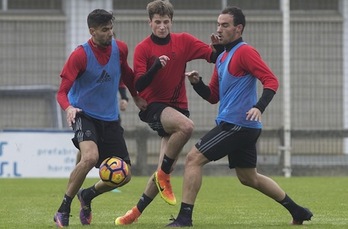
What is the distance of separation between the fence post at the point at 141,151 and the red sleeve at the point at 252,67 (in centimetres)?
1009

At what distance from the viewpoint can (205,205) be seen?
13.5m

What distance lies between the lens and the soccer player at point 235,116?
10.3 m

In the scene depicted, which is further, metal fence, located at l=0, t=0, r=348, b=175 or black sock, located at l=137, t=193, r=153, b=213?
metal fence, located at l=0, t=0, r=348, b=175

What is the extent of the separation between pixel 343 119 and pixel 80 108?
11.5m

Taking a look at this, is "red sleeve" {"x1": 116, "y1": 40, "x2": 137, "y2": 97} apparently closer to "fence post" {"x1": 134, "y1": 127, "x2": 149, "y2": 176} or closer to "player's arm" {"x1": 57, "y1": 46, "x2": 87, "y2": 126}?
"player's arm" {"x1": 57, "y1": 46, "x2": 87, "y2": 126}

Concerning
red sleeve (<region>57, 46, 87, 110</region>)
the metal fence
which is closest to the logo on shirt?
red sleeve (<region>57, 46, 87, 110</region>)

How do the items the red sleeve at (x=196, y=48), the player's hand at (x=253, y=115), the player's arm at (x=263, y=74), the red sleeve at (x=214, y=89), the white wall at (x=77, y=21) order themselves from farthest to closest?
the white wall at (x=77, y=21) → the red sleeve at (x=196, y=48) → the red sleeve at (x=214, y=89) → the player's arm at (x=263, y=74) → the player's hand at (x=253, y=115)

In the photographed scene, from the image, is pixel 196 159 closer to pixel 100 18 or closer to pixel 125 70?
pixel 125 70

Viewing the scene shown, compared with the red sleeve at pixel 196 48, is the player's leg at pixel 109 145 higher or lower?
lower

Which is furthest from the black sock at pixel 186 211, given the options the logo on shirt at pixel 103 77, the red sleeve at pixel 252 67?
the logo on shirt at pixel 103 77

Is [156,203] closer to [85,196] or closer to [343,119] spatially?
[85,196]

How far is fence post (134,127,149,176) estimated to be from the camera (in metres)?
20.4

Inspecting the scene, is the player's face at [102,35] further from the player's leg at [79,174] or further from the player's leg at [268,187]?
the player's leg at [268,187]

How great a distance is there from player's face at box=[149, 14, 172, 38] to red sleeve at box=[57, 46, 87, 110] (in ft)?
2.74
